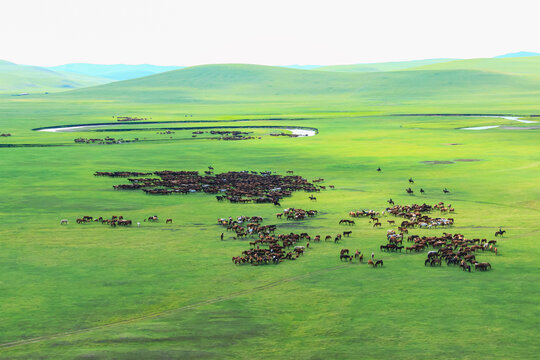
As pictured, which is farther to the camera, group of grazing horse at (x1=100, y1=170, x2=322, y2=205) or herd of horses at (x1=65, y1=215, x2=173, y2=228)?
group of grazing horse at (x1=100, y1=170, x2=322, y2=205)

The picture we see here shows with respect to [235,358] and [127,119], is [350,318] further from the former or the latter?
[127,119]

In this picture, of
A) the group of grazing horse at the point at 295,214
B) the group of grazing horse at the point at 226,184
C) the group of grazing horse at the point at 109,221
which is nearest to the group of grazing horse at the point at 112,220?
the group of grazing horse at the point at 109,221

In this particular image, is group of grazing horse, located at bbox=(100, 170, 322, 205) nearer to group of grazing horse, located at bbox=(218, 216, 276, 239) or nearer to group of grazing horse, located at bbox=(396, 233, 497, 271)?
group of grazing horse, located at bbox=(218, 216, 276, 239)

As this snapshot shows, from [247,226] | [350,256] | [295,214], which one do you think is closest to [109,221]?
[247,226]

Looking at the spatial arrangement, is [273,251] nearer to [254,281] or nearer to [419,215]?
[254,281]

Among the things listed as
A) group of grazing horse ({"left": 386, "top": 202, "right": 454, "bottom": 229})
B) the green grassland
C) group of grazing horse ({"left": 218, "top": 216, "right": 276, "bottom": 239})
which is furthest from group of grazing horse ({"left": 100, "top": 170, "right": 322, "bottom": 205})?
group of grazing horse ({"left": 386, "top": 202, "right": 454, "bottom": 229})

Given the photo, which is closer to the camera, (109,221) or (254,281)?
(254,281)

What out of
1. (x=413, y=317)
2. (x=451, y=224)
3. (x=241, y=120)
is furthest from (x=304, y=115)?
(x=413, y=317)

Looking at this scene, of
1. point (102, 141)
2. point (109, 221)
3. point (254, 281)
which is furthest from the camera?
point (102, 141)
